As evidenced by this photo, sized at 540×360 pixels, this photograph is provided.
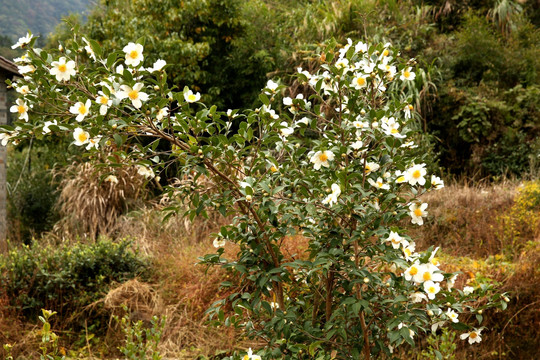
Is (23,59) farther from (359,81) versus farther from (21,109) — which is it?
(359,81)

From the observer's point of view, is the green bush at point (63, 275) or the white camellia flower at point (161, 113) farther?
the green bush at point (63, 275)

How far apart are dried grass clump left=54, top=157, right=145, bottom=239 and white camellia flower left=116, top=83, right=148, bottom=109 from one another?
186 inches

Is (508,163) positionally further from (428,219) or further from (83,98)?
(83,98)

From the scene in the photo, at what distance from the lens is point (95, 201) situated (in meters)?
6.24

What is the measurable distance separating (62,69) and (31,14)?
2194cm

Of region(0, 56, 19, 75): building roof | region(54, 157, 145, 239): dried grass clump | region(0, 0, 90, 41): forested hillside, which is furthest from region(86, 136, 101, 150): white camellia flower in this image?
region(0, 0, 90, 41): forested hillside

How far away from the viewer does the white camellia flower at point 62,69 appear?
1.69m

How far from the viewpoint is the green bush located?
12.7 feet

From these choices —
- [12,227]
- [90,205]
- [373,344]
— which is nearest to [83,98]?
[373,344]

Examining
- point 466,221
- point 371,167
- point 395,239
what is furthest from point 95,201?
point 395,239

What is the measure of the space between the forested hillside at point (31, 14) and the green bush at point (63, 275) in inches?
635

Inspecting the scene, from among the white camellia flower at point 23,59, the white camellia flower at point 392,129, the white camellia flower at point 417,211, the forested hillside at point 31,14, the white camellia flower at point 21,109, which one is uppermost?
the white camellia flower at point 23,59

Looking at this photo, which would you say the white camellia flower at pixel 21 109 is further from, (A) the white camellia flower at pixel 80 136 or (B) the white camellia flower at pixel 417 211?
(B) the white camellia flower at pixel 417 211

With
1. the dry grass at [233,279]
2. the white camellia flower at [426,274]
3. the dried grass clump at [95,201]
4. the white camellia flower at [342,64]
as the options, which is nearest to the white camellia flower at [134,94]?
the white camellia flower at [342,64]
